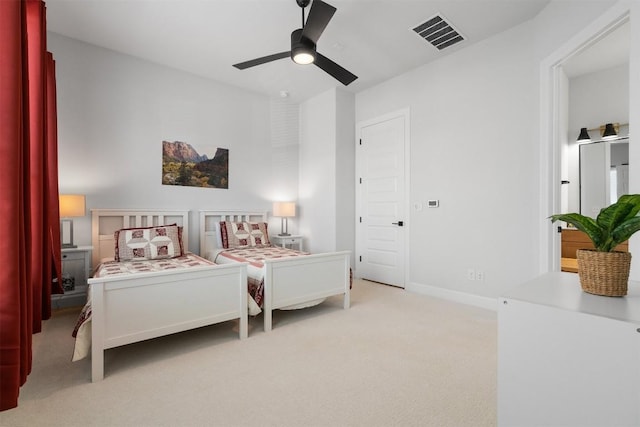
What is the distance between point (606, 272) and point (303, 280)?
7.42ft

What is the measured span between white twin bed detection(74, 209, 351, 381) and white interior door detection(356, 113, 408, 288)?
1.21m

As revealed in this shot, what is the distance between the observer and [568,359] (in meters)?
0.94

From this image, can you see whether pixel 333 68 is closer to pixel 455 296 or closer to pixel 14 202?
pixel 14 202

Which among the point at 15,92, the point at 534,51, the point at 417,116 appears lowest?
the point at 15,92

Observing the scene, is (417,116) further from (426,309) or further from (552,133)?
(426,309)

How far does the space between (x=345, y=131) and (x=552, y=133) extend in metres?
2.63

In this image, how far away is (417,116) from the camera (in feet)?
12.9

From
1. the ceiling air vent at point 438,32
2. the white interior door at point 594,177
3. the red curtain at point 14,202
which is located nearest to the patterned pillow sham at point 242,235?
the red curtain at point 14,202

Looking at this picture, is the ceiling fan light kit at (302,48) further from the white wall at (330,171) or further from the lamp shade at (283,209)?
the lamp shade at (283,209)

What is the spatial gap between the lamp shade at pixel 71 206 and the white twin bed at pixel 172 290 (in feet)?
1.25

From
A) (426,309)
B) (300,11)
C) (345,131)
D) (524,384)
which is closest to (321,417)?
(524,384)

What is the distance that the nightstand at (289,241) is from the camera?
4.69 meters

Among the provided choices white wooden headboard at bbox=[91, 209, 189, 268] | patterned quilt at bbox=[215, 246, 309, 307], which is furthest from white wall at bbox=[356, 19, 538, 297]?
white wooden headboard at bbox=[91, 209, 189, 268]

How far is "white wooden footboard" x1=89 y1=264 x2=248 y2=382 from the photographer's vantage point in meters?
1.93
